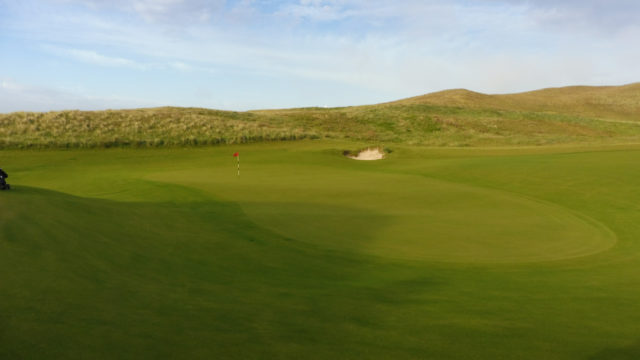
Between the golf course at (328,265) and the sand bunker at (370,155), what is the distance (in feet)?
27.4

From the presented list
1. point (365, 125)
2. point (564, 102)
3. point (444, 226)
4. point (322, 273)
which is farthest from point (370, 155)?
point (564, 102)

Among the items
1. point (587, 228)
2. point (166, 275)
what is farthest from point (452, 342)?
point (587, 228)

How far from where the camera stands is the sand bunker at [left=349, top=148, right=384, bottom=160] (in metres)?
29.3

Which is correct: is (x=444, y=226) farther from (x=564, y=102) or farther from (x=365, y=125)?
(x=564, y=102)

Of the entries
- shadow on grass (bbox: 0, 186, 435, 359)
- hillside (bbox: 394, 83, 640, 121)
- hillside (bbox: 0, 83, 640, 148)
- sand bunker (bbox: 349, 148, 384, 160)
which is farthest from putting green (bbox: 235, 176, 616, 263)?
hillside (bbox: 394, 83, 640, 121)

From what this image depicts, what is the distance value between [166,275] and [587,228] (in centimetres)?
1029

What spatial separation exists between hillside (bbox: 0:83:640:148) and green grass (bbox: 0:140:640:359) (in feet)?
69.3

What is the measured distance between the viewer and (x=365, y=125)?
192ft

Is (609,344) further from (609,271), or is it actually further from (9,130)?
(9,130)

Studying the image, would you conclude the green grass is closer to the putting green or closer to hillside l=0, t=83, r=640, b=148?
the putting green

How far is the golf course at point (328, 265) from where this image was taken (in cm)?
407

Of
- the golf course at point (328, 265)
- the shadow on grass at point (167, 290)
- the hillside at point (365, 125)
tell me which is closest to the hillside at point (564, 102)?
the hillside at point (365, 125)

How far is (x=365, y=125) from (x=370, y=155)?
2945 centimetres

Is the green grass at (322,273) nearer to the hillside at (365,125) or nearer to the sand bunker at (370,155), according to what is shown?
the sand bunker at (370,155)
